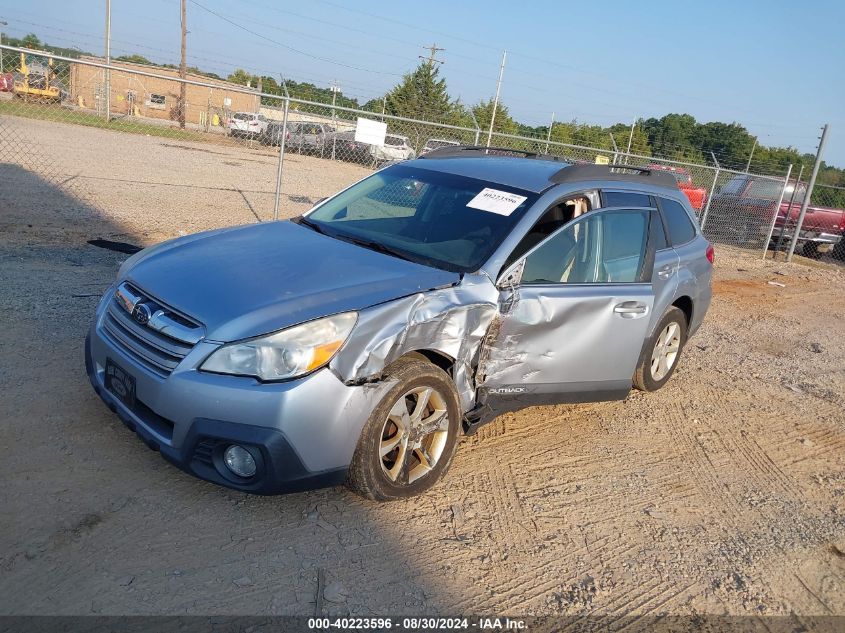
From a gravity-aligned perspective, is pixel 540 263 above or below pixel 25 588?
above

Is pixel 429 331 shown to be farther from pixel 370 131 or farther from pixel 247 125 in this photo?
pixel 247 125

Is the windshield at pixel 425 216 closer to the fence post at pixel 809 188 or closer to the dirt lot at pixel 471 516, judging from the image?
the dirt lot at pixel 471 516

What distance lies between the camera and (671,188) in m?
5.36

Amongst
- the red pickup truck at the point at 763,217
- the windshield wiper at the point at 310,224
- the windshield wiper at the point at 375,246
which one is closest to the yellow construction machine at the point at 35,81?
the windshield wiper at the point at 310,224

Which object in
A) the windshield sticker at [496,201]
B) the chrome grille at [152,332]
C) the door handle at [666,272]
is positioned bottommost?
the chrome grille at [152,332]

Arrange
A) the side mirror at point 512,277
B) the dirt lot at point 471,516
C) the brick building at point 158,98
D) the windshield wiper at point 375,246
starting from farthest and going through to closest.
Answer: the brick building at point 158,98
the windshield wiper at point 375,246
the side mirror at point 512,277
the dirt lot at point 471,516

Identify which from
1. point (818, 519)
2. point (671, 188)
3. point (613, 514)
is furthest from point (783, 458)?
point (671, 188)

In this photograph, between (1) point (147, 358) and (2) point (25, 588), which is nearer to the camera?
(2) point (25, 588)

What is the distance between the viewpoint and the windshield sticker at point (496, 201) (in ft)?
13.4

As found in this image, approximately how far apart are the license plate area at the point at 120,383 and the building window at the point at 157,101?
4230 cm

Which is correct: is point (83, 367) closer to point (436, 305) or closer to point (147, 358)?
point (147, 358)

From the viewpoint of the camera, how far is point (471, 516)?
3.44 meters

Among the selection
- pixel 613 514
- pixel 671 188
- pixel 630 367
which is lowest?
pixel 613 514

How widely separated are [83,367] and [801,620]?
4240mm
